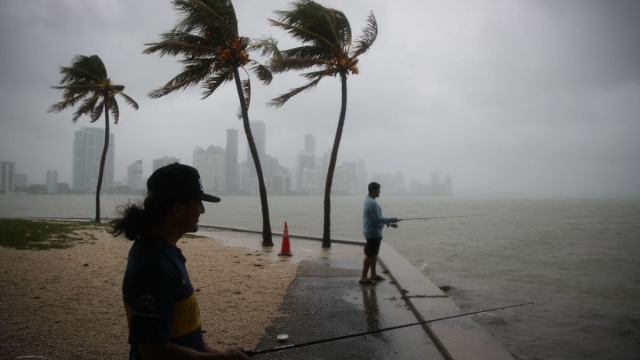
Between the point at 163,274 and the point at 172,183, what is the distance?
1.41 ft

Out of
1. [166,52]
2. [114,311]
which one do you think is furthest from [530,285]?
[166,52]

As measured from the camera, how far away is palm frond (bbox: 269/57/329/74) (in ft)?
36.7

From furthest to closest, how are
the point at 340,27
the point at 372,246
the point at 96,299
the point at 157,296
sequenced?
the point at 340,27 < the point at 372,246 < the point at 96,299 < the point at 157,296

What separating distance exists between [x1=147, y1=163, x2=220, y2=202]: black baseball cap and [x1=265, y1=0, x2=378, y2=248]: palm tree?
377 inches

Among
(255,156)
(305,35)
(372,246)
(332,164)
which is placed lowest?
(372,246)

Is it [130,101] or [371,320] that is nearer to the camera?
[371,320]

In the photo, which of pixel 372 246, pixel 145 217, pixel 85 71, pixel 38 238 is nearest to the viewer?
pixel 145 217

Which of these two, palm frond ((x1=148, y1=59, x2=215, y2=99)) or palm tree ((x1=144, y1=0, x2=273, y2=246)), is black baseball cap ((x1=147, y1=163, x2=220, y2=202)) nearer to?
palm tree ((x1=144, y1=0, x2=273, y2=246))

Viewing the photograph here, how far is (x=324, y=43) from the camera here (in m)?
11.2

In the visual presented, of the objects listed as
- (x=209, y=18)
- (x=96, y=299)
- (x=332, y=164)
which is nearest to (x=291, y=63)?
(x=209, y=18)

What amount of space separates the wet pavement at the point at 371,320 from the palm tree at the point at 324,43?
14.6ft

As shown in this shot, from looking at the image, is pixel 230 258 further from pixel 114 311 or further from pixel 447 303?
pixel 447 303

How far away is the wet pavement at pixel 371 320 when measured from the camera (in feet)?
12.4

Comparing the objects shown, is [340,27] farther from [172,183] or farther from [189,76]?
Result: [172,183]
